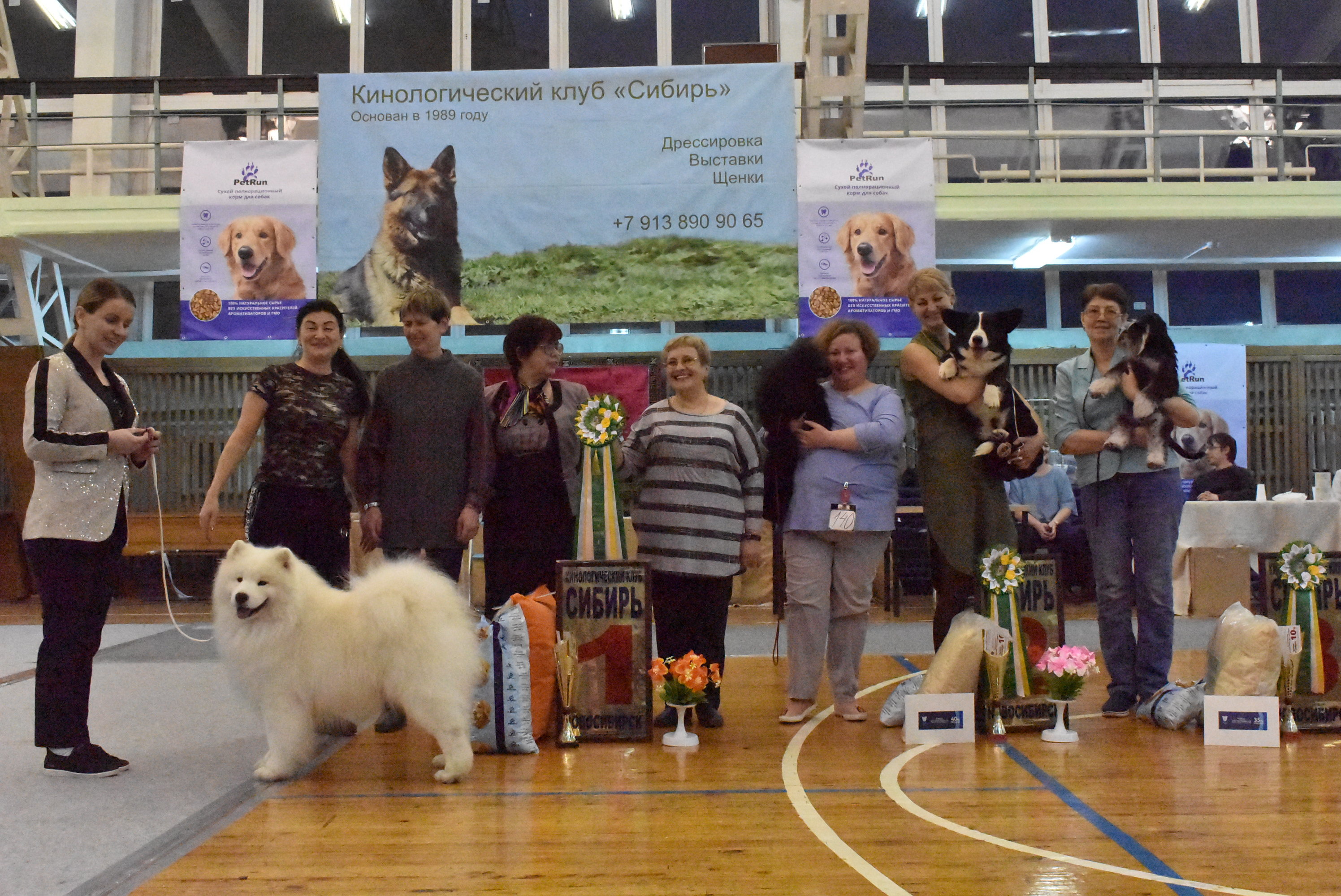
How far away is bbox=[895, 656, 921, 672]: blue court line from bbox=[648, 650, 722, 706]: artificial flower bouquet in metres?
1.58

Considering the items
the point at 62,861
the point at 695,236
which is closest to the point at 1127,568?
the point at 62,861

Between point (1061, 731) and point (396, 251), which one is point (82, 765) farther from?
point (396, 251)

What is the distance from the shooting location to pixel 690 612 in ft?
10.9

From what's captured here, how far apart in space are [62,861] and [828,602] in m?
2.17

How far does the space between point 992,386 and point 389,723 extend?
221 cm

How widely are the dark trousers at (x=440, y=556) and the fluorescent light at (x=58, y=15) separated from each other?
9309mm

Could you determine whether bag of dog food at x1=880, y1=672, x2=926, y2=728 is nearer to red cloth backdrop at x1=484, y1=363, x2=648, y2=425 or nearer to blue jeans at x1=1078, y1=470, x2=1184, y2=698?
blue jeans at x1=1078, y1=470, x2=1184, y2=698

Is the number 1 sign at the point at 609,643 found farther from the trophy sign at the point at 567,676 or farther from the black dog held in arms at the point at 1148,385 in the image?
the black dog held in arms at the point at 1148,385

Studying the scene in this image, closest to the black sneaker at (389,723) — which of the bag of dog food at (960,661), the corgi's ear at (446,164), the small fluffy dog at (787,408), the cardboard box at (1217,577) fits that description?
the small fluffy dog at (787,408)

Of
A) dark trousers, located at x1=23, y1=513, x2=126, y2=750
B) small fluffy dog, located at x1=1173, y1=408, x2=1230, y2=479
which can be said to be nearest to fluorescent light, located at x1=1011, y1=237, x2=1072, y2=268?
small fluffy dog, located at x1=1173, y1=408, x2=1230, y2=479

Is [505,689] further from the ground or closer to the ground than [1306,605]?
closer to the ground

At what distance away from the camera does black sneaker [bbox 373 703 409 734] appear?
133 inches

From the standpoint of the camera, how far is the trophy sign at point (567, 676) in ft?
10.3

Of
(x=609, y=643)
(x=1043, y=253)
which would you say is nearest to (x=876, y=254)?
(x=1043, y=253)
